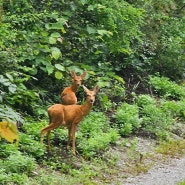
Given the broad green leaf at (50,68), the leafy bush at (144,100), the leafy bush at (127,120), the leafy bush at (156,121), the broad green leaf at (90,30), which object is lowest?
the leafy bush at (144,100)

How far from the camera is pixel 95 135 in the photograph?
8391mm

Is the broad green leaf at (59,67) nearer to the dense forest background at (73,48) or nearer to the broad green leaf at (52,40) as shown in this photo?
the dense forest background at (73,48)

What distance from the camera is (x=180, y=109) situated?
10898 mm

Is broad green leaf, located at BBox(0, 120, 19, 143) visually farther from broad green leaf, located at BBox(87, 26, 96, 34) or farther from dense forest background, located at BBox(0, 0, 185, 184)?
broad green leaf, located at BBox(87, 26, 96, 34)

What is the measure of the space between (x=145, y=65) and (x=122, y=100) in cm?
217

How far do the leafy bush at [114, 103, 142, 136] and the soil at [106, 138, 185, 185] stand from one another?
286 mm

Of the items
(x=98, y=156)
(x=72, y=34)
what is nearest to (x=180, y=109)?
(x=72, y=34)

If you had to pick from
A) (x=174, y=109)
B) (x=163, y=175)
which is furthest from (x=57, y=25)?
(x=174, y=109)

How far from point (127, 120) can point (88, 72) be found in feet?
3.71

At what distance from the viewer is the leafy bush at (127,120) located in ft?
30.3

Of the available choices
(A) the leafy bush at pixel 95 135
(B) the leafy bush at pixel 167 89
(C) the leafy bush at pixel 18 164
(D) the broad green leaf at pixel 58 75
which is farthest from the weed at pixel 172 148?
(C) the leafy bush at pixel 18 164

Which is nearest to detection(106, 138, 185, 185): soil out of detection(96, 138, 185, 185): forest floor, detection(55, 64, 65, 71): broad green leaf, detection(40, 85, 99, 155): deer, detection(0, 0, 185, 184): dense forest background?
detection(96, 138, 185, 185): forest floor

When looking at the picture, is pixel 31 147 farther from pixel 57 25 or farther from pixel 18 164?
pixel 57 25

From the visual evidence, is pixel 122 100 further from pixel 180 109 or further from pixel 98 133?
pixel 98 133
